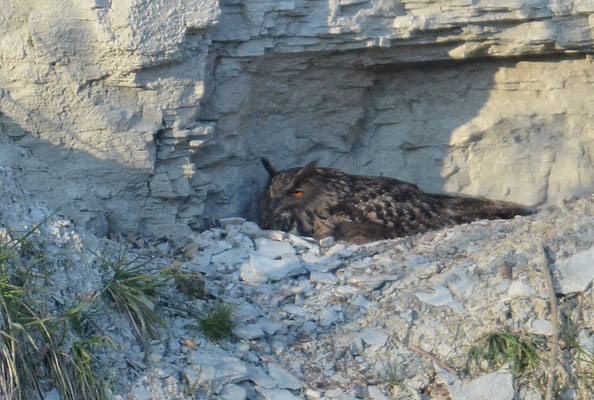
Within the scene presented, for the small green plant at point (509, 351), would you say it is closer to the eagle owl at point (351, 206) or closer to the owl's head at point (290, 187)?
the eagle owl at point (351, 206)

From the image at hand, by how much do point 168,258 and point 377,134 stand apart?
2305mm

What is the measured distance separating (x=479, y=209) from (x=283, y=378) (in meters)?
2.76

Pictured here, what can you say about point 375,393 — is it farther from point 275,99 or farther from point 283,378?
point 275,99

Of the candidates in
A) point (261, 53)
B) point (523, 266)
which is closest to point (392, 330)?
point (523, 266)

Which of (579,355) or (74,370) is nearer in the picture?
(74,370)

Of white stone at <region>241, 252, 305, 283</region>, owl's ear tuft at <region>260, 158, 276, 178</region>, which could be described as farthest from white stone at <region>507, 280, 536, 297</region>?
owl's ear tuft at <region>260, 158, 276, 178</region>

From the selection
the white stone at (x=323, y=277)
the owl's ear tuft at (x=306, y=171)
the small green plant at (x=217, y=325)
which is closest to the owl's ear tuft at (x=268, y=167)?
the owl's ear tuft at (x=306, y=171)

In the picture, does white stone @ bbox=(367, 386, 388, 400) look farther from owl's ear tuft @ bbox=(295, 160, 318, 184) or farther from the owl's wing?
owl's ear tuft @ bbox=(295, 160, 318, 184)

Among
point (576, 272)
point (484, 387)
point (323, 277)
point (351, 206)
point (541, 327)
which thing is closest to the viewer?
point (484, 387)

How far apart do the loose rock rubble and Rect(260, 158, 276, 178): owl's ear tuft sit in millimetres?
971

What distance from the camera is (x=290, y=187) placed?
7328mm

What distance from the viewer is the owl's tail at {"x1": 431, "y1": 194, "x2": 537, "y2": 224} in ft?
A: 24.2

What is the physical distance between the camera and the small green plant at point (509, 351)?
5441 mm

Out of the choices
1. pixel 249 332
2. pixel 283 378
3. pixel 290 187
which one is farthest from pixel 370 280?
pixel 290 187
